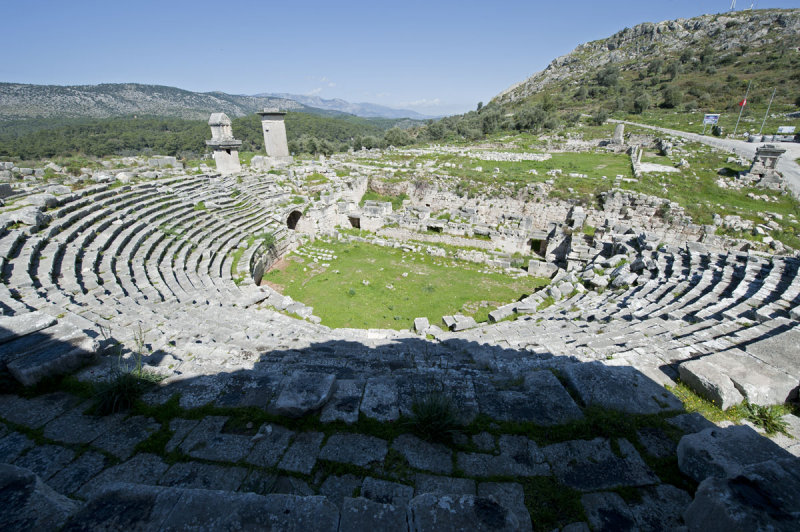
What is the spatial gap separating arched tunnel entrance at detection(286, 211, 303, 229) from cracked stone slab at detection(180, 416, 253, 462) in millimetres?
19439

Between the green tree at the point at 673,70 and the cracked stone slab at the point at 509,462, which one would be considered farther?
the green tree at the point at 673,70

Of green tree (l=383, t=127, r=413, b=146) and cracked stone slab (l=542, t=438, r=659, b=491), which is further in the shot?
green tree (l=383, t=127, r=413, b=146)

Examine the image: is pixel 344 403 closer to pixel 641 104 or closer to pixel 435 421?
pixel 435 421

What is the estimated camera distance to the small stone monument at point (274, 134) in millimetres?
25672

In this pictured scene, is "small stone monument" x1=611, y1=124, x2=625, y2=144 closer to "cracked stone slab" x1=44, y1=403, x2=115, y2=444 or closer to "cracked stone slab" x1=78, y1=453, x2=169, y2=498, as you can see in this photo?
"cracked stone slab" x1=78, y1=453, x2=169, y2=498

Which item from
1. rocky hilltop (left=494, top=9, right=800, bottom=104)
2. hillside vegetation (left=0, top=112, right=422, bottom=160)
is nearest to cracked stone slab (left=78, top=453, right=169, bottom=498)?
hillside vegetation (left=0, top=112, right=422, bottom=160)

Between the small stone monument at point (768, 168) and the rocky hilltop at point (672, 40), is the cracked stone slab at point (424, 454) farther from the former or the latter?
the rocky hilltop at point (672, 40)

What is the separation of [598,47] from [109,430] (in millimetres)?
117844

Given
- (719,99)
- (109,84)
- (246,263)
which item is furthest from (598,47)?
(109,84)

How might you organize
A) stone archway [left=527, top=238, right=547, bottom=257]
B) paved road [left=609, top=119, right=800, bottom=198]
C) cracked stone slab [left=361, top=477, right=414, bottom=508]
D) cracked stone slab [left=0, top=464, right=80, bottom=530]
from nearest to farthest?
cracked stone slab [left=0, top=464, right=80, bottom=530] < cracked stone slab [left=361, top=477, right=414, bottom=508] < stone archway [left=527, top=238, right=547, bottom=257] < paved road [left=609, top=119, right=800, bottom=198]

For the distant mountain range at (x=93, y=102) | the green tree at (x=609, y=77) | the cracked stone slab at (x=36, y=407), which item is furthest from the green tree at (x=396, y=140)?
the cracked stone slab at (x=36, y=407)

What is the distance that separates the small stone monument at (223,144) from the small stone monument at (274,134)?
15.4 feet

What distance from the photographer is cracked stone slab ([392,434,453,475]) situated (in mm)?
3219

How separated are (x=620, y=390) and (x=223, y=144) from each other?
23.6 m
